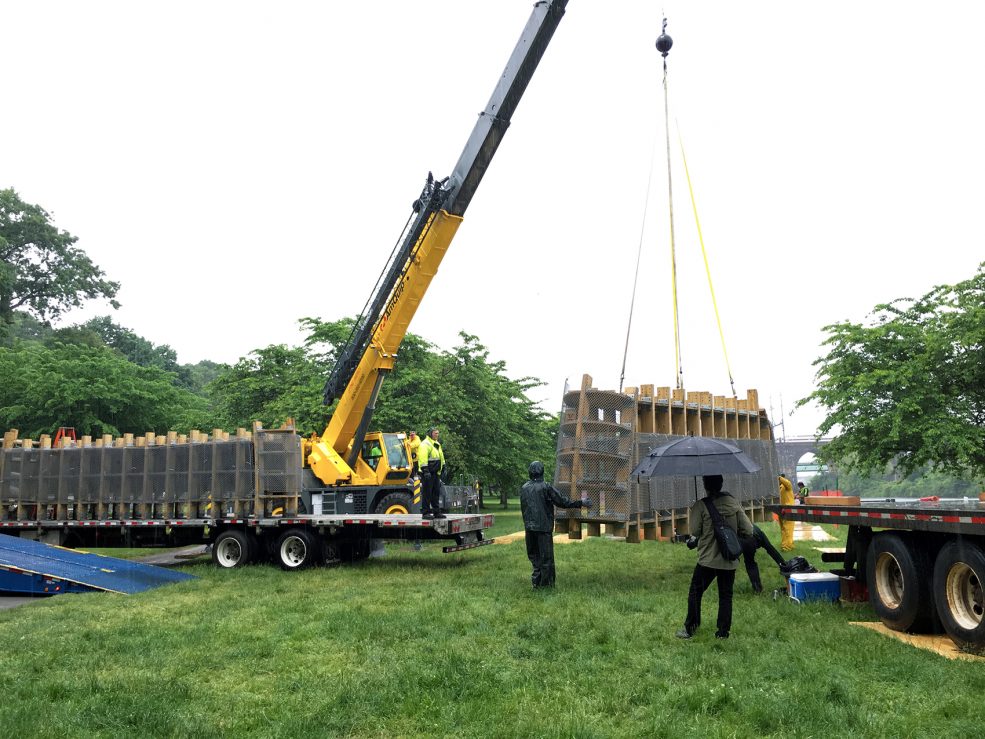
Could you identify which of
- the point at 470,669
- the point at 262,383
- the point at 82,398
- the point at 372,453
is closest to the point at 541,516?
the point at 470,669

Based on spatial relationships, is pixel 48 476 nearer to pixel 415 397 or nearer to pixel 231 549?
pixel 231 549

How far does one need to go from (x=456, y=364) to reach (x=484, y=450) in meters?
3.72

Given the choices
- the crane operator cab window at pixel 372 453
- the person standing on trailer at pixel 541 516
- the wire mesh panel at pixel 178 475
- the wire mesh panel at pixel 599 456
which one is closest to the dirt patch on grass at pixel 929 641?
the wire mesh panel at pixel 599 456

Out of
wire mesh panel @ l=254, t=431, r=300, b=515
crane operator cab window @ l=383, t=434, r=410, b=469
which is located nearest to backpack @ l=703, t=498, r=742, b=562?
wire mesh panel @ l=254, t=431, r=300, b=515

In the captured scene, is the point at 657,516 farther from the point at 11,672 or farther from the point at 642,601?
the point at 11,672

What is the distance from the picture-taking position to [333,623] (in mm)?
8625

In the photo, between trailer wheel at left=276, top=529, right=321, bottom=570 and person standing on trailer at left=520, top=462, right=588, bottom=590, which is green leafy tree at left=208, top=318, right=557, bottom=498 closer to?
trailer wheel at left=276, top=529, right=321, bottom=570

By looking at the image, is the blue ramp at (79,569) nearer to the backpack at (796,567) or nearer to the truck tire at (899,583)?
the backpack at (796,567)

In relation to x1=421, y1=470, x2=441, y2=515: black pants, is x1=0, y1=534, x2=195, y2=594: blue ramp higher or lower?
lower

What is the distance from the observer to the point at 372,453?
18641mm

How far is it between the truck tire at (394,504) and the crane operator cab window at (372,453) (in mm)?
1396

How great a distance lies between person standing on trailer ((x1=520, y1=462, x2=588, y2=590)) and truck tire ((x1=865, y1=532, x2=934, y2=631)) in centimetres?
377

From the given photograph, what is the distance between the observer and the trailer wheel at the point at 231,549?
15.0m

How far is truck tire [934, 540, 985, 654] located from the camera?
6922mm
